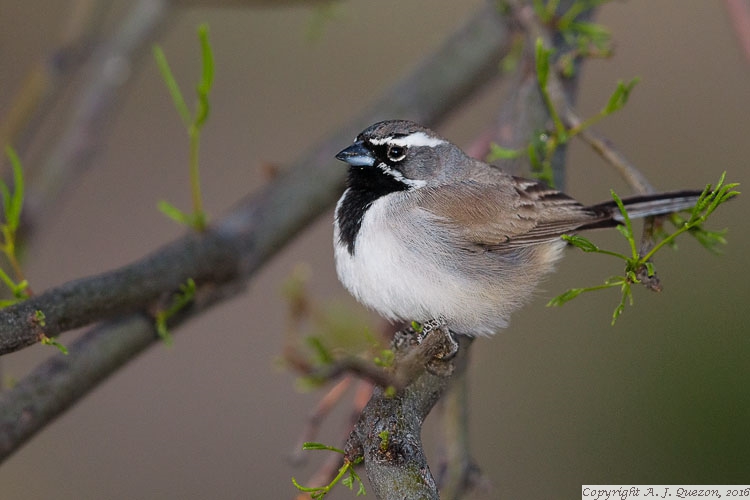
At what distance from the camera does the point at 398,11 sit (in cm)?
994

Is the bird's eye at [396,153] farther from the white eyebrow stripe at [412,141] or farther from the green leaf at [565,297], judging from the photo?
the green leaf at [565,297]

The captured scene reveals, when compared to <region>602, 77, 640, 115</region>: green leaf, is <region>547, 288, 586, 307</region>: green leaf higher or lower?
lower

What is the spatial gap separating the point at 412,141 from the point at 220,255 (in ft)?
3.98

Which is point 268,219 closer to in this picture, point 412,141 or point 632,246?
Answer: point 412,141

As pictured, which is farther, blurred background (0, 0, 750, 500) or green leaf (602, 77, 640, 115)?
blurred background (0, 0, 750, 500)

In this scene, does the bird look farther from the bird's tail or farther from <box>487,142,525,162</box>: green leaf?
<box>487,142,525,162</box>: green leaf

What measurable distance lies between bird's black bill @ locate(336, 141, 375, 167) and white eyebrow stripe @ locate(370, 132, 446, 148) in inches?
2.5

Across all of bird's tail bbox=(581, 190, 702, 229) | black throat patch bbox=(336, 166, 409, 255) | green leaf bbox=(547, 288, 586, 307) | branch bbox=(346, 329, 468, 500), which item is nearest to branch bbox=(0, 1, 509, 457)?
black throat patch bbox=(336, 166, 409, 255)

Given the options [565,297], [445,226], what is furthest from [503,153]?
[565,297]

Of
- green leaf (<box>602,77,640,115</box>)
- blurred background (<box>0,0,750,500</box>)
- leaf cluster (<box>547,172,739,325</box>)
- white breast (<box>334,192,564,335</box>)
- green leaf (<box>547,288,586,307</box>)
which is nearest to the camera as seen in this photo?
leaf cluster (<box>547,172,739,325</box>)

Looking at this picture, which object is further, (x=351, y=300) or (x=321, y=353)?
(x=351, y=300)

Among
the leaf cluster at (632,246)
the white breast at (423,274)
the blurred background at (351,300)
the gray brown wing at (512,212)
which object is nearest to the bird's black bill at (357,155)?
the white breast at (423,274)

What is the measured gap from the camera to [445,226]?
4.29m

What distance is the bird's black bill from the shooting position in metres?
4.41
